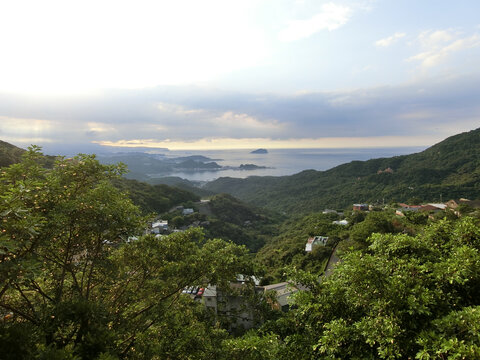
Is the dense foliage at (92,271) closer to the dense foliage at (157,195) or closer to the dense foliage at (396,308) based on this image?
the dense foliage at (396,308)

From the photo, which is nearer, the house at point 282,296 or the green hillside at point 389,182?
the house at point 282,296

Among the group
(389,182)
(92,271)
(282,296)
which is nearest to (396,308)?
(92,271)

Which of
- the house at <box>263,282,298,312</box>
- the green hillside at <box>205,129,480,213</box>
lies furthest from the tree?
the green hillside at <box>205,129,480,213</box>

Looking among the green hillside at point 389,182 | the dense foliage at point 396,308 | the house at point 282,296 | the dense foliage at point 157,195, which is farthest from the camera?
the green hillside at point 389,182

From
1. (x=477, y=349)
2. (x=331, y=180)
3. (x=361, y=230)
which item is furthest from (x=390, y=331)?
(x=331, y=180)

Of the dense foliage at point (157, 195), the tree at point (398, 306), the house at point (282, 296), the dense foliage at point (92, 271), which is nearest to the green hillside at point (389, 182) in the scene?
the dense foliage at point (157, 195)

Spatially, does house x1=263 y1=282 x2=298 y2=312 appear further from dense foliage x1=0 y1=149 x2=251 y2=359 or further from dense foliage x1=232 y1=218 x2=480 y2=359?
dense foliage x1=0 y1=149 x2=251 y2=359

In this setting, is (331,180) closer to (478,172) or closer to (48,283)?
(478,172)

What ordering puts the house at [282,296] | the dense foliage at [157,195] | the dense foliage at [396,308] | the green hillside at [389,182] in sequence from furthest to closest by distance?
the green hillside at [389,182] → the dense foliage at [157,195] → the house at [282,296] → the dense foliage at [396,308]
